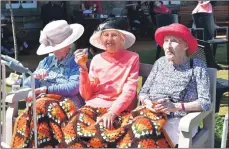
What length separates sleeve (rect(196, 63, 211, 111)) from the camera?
3.12 meters

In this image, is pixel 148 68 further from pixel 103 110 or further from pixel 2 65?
pixel 2 65

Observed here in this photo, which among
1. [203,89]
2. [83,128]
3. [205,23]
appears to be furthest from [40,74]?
[205,23]

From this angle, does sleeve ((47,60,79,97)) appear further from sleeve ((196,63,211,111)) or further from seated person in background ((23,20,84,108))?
sleeve ((196,63,211,111))

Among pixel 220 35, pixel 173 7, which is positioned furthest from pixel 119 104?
pixel 173 7

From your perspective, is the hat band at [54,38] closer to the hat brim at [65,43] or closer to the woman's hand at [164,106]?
the hat brim at [65,43]

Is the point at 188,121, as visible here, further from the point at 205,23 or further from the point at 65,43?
the point at 205,23

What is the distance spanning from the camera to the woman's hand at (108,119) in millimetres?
3093

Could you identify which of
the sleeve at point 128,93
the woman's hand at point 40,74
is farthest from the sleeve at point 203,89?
the woman's hand at point 40,74

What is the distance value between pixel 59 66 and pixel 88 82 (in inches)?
13.2

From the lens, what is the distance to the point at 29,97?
343 centimetres

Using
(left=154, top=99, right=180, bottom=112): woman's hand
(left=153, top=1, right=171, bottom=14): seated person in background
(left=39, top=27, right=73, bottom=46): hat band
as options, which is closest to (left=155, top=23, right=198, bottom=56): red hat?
(left=154, top=99, right=180, bottom=112): woman's hand

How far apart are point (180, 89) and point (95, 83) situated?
2.18 ft

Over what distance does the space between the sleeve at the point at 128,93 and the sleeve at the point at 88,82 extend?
0.80 feet

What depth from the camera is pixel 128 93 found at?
3326 millimetres
